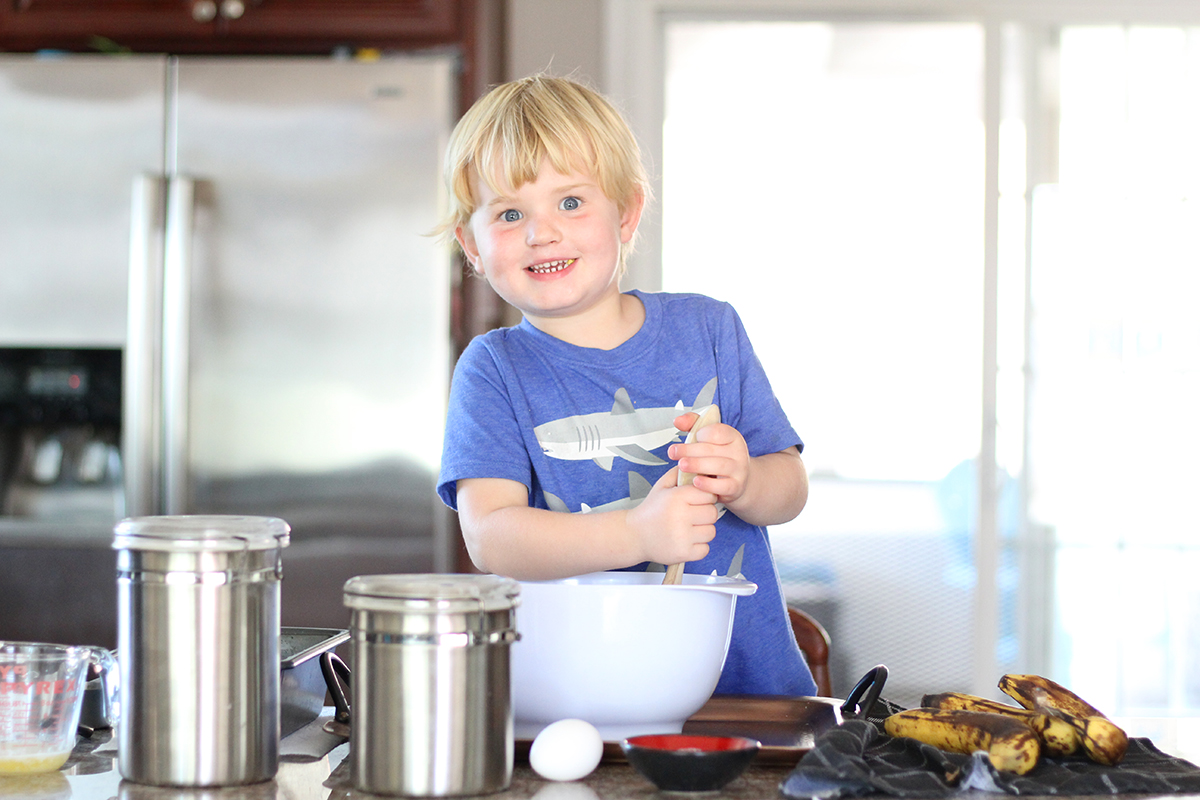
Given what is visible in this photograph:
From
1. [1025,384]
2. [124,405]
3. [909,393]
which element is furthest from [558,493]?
A: [1025,384]

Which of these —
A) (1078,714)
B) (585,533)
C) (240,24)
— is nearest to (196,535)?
(585,533)

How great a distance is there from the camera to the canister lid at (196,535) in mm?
676

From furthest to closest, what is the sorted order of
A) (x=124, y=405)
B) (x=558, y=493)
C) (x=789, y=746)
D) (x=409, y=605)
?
(x=124, y=405), (x=558, y=493), (x=789, y=746), (x=409, y=605)

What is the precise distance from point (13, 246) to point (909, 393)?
1829mm

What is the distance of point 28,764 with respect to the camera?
0.74 metres

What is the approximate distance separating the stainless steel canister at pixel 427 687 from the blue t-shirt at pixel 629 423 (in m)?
0.37

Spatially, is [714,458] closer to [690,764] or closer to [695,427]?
[695,427]

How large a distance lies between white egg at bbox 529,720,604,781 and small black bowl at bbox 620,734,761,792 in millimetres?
37

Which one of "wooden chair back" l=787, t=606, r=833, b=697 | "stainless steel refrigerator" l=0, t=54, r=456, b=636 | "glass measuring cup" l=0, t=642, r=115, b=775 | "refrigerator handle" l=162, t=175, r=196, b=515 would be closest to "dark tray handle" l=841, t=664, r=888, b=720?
"wooden chair back" l=787, t=606, r=833, b=697

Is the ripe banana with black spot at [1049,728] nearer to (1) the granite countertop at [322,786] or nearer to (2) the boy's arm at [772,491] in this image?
(1) the granite countertop at [322,786]

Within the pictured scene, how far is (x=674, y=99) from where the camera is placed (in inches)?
101

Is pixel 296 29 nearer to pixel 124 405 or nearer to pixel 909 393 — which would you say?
pixel 124 405

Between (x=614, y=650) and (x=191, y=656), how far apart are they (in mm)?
253

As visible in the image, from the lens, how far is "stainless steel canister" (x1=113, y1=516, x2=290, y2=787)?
669mm
